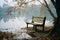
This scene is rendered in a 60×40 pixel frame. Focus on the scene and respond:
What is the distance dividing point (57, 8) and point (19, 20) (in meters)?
0.49

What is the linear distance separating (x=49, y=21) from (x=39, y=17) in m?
0.13

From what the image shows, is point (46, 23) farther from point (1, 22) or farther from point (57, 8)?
point (1, 22)

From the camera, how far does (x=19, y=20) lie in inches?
122

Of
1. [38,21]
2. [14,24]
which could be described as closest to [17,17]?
[14,24]

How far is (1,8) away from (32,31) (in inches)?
18.8

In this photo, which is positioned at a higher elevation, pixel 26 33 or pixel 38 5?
pixel 38 5

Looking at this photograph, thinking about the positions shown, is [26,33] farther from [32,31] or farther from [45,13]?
[45,13]

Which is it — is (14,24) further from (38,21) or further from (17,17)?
(38,21)

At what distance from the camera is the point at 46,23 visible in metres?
3.09

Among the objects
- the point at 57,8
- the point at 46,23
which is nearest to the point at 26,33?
the point at 46,23

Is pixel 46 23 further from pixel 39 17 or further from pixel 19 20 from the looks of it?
pixel 19 20

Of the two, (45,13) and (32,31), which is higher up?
(45,13)

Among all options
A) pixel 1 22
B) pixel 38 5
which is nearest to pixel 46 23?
pixel 38 5

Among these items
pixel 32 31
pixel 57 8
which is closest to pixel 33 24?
pixel 32 31
